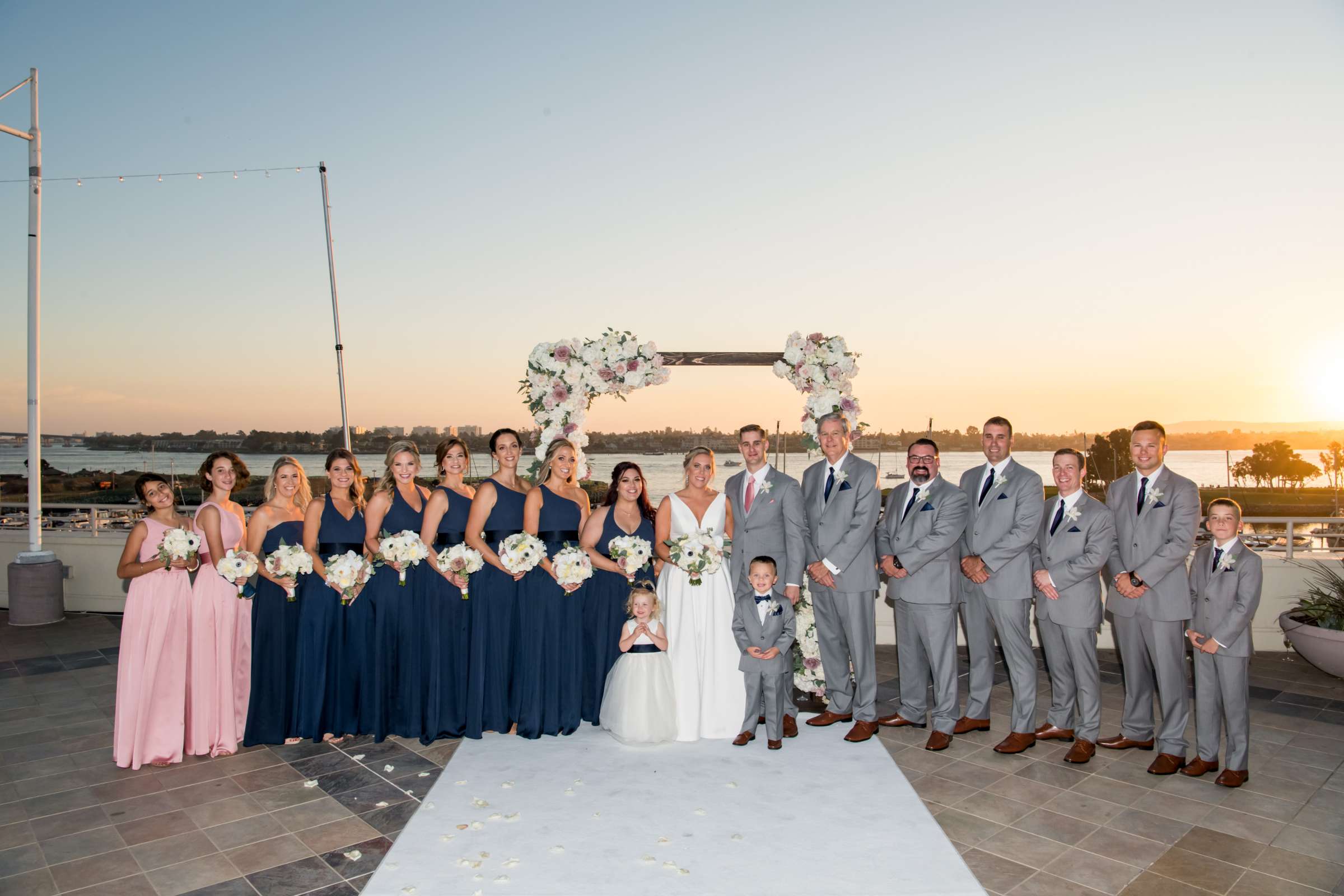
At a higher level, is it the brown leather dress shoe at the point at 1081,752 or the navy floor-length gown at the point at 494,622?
the navy floor-length gown at the point at 494,622

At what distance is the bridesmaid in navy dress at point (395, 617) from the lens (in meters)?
5.84

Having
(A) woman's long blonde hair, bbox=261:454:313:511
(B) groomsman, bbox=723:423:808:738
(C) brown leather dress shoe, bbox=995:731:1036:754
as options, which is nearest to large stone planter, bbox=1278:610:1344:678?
(C) brown leather dress shoe, bbox=995:731:1036:754

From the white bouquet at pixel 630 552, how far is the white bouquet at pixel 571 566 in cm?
20

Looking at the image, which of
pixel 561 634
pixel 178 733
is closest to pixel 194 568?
pixel 178 733

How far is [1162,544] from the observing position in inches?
207

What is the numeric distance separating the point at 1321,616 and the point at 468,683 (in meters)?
7.38

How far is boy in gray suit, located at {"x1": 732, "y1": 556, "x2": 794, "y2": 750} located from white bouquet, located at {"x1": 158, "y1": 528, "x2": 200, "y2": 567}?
3682 mm

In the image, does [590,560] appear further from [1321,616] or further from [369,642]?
[1321,616]

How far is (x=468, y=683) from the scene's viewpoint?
5902 millimetres

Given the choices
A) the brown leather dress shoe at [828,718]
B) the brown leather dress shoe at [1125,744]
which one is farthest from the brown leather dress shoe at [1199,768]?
the brown leather dress shoe at [828,718]

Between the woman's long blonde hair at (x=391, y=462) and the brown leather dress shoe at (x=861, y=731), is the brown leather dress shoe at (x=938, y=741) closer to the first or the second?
the brown leather dress shoe at (x=861, y=731)

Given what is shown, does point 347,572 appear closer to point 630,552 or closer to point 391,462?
point 391,462

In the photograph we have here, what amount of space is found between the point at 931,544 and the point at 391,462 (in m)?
3.85

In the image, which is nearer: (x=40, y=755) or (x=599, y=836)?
(x=599, y=836)
